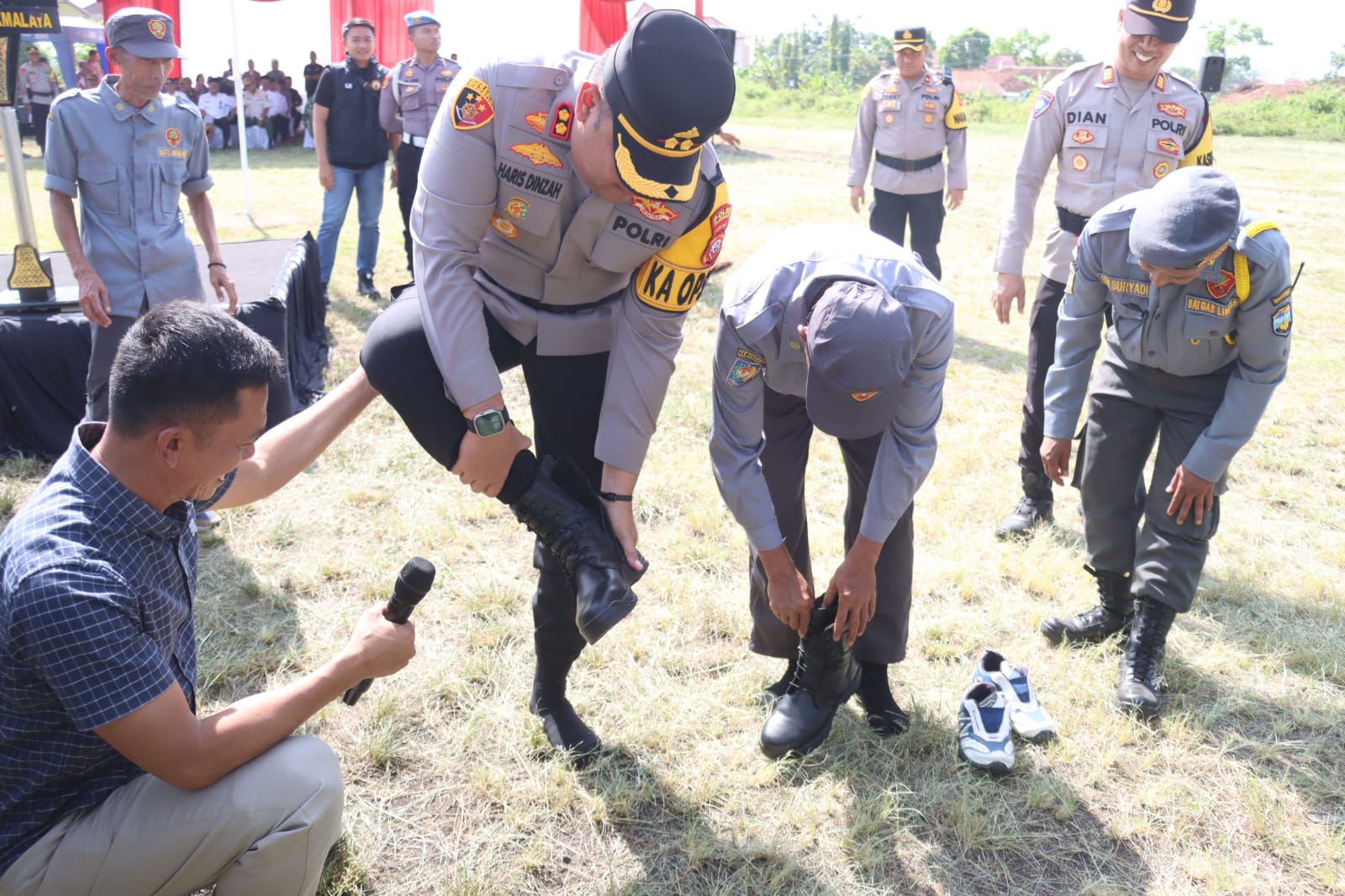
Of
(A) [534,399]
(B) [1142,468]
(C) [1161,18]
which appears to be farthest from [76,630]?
(C) [1161,18]

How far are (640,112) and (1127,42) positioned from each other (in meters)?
2.99

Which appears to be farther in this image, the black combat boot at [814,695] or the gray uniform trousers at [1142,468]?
the gray uniform trousers at [1142,468]

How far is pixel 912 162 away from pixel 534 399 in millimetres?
5083

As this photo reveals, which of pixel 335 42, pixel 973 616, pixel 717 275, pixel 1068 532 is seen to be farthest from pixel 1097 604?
pixel 335 42

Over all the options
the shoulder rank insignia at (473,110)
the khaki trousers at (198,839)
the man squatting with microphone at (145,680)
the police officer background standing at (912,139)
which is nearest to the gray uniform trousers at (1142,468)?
the shoulder rank insignia at (473,110)

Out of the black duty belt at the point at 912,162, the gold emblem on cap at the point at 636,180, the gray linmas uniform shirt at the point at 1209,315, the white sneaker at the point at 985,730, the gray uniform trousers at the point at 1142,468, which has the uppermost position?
the gold emblem on cap at the point at 636,180

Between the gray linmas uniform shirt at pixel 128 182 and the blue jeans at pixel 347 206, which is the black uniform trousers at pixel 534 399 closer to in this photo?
the gray linmas uniform shirt at pixel 128 182

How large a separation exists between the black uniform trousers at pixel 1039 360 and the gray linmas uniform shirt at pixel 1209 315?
0.93 metres

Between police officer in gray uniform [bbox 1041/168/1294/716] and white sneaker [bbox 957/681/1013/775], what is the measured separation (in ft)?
1.79

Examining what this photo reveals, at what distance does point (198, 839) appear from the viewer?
1.81 meters

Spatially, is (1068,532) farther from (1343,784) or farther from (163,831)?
(163,831)

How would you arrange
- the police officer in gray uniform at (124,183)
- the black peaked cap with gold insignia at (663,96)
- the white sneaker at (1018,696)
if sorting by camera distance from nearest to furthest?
the black peaked cap with gold insignia at (663,96) < the white sneaker at (1018,696) < the police officer in gray uniform at (124,183)

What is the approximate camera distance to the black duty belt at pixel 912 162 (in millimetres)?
6777

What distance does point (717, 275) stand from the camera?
9.70m
